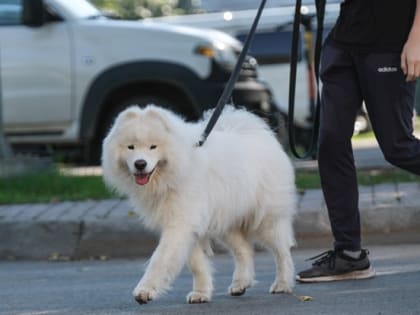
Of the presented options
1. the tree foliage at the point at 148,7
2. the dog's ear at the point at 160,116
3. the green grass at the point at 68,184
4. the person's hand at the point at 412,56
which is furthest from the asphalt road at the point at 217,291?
the tree foliage at the point at 148,7

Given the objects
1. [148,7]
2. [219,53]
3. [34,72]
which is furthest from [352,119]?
[148,7]

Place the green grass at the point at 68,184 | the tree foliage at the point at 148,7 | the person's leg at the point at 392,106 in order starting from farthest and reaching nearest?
the tree foliage at the point at 148,7
the green grass at the point at 68,184
the person's leg at the point at 392,106

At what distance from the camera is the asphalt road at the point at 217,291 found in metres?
5.20

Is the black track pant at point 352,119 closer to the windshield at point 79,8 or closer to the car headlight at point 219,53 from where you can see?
the car headlight at point 219,53

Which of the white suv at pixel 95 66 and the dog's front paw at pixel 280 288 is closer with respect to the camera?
the dog's front paw at pixel 280 288

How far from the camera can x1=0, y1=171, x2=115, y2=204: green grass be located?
9.06 metres

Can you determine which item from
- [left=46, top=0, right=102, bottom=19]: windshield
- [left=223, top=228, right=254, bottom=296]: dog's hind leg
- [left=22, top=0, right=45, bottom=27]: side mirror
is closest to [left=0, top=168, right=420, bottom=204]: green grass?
[left=22, top=0, right=45, bottom=27]: side mirror

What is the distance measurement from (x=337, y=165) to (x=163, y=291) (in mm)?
1230

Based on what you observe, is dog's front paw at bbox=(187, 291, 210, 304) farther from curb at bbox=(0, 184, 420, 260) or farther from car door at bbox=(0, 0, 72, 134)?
car door at bbox=(0, 0, 72, 134)

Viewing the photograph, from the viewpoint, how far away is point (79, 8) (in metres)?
11.8

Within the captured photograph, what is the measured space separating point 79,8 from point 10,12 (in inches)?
30.3

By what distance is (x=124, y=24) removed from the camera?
11578 mm

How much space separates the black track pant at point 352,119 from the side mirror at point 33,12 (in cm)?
618

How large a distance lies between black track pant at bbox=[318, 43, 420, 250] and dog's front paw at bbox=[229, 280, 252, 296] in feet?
1.89
